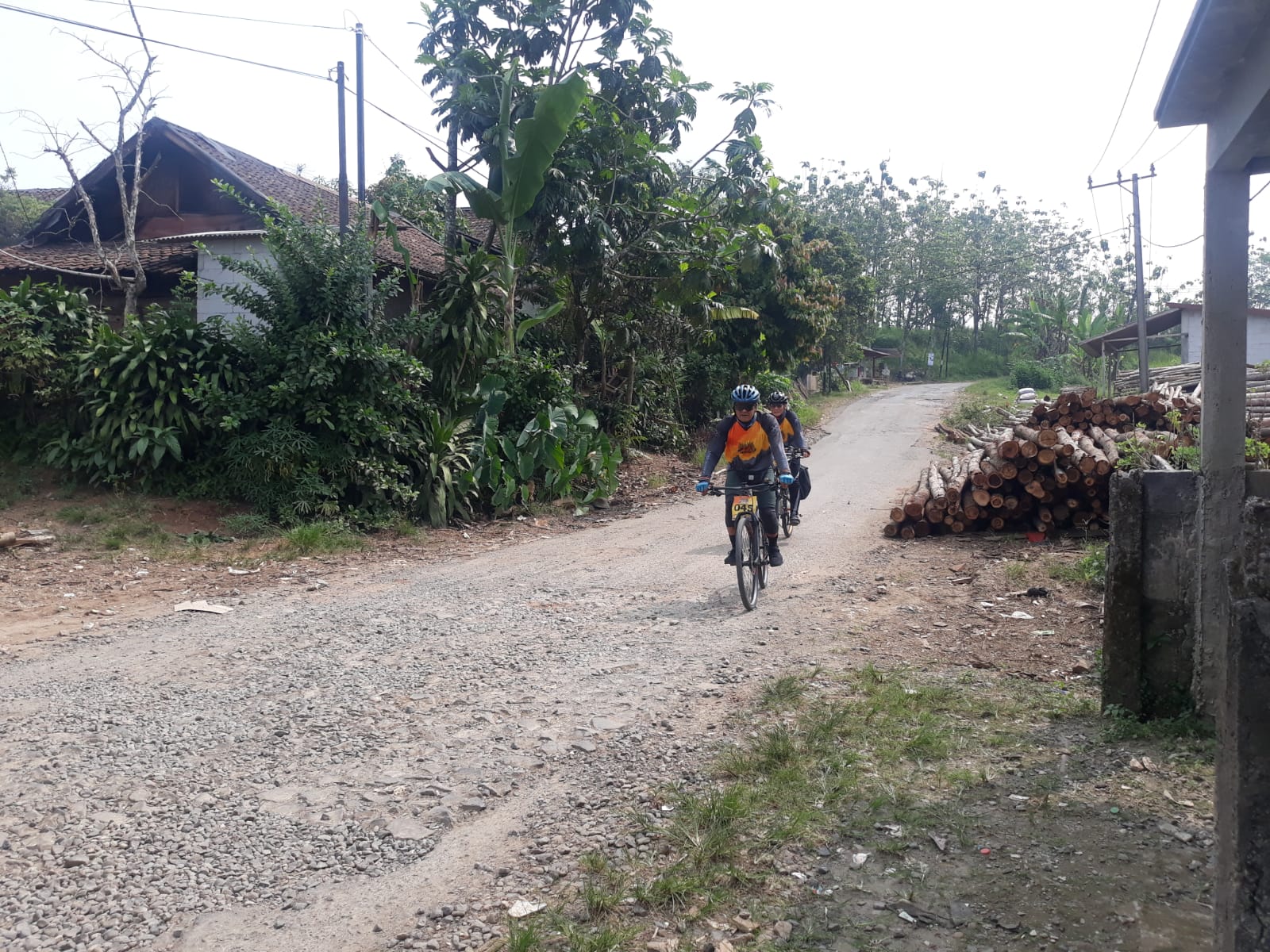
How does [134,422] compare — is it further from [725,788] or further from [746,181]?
[746,181]

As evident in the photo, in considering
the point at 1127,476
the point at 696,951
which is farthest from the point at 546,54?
the point at 696,951

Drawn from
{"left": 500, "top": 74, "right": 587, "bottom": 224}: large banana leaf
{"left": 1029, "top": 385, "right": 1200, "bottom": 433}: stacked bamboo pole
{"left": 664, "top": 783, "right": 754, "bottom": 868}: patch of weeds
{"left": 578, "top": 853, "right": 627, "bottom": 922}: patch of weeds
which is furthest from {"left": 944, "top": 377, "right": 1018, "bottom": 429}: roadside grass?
{"left": 578, "top": 853, "right": 627, "bottom": 922}: patch of weeds

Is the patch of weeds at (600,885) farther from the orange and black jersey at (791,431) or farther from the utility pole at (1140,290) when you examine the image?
the utility pole at (1140,290)

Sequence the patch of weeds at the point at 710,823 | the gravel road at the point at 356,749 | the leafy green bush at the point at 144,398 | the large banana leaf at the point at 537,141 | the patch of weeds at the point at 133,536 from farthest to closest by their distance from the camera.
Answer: the large banana leaf at the point at 537,141, the leafy green bush at the point at 144,398, the patch of weeds at the point at 133,536, the patch of weeds at the point at 710,823, the gravel road at the point at 356,749

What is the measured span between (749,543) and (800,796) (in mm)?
3910

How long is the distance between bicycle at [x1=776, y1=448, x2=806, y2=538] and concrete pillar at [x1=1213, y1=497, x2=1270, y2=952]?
8.30 metres

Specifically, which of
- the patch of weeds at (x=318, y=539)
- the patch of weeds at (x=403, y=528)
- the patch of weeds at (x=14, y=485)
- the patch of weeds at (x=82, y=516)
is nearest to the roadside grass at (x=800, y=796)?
the patch of weeds at (x=318, y=539)

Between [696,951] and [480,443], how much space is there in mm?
10515

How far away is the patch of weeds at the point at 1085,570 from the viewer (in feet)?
27.0

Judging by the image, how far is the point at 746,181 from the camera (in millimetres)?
18141

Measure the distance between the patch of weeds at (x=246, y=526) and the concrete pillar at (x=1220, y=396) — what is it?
30.8 feet

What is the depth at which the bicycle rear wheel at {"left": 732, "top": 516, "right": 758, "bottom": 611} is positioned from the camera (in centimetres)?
765

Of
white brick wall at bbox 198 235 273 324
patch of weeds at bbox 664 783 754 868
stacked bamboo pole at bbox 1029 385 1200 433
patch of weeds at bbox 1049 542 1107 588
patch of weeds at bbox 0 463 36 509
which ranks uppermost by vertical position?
white brick wall at bbox 198 235 273 324

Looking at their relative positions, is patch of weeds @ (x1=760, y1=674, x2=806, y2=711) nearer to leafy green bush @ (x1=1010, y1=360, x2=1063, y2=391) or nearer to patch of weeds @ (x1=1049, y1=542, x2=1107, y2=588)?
patch of weeds @ (x1=1049, y1=542, x2=1107, y2=588)
